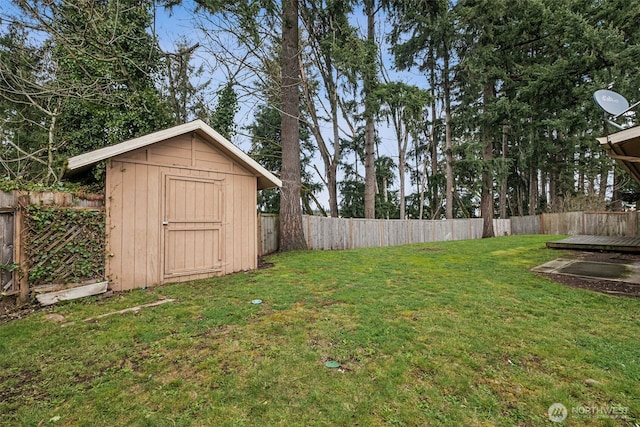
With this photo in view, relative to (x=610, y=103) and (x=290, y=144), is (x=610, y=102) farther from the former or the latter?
(x=290, y=144)

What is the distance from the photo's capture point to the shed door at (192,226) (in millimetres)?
5387

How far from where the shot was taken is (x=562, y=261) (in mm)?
7039

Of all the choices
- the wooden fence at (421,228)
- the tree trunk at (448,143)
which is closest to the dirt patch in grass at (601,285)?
the wooden fence at (421,228)

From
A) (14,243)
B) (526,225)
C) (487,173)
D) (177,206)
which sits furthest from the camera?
(526,225)

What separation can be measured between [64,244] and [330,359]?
426 centimetres

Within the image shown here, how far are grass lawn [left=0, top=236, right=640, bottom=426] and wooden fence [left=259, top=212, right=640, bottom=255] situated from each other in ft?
17.7

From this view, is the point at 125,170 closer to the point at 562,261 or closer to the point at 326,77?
the point at 562,261

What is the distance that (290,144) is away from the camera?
9.27 m

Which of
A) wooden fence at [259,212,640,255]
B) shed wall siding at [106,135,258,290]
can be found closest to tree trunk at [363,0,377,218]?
wooden fence at [259,212,640,255]

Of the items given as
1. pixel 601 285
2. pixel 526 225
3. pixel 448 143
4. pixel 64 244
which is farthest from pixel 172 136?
pixel 526 225

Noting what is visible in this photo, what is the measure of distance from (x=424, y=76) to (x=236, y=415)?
20.8 m

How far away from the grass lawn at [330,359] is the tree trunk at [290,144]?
4742mm

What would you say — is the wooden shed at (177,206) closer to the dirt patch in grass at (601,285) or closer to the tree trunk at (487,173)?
→ the dirt patch in grass at (601,285)

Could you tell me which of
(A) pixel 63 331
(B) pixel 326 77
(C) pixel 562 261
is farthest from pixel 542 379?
(B) pixel 326 77
